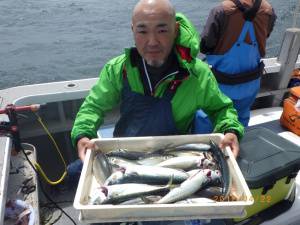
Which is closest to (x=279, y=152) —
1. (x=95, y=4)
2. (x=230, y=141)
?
(x=230, y=141)

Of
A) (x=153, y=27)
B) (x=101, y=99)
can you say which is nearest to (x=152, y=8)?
(x=153, y=27)

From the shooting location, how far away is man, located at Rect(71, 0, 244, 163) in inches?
90.8

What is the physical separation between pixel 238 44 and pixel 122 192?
101 inches

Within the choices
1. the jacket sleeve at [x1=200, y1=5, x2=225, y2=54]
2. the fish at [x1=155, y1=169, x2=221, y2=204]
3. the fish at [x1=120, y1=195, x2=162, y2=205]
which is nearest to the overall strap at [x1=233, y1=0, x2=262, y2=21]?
the jacket sleeve at [x1=200, y1=5, x2=225, y2=54]

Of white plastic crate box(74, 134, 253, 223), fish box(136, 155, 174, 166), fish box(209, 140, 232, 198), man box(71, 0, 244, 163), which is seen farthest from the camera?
man box(71, 0, 244, 163)

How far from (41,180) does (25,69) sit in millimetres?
Result: 8854

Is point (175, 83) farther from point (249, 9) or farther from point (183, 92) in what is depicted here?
point (249, 9)

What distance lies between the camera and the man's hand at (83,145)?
2072 mm

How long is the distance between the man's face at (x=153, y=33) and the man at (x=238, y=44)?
153 cm

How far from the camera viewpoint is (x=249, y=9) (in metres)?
3.53

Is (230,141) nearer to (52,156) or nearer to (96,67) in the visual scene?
(52,156)

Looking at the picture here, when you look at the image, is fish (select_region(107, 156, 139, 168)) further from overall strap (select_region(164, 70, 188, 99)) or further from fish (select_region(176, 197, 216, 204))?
overall strap (select_region(164, 70, 188, 99))

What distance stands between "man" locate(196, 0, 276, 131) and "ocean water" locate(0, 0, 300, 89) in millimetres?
7920

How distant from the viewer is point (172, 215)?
1.61 m
